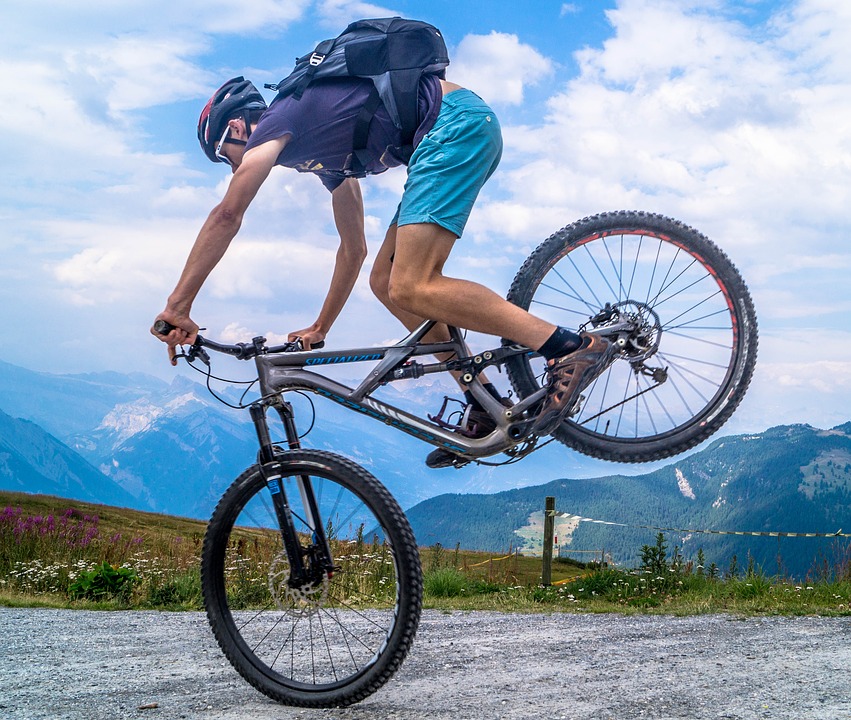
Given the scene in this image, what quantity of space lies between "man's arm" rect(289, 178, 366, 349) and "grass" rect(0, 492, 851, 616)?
3.23 metres

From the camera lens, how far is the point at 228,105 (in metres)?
4.11

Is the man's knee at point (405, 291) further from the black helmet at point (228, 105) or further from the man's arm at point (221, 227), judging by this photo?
the black helmet at point (228, 105)

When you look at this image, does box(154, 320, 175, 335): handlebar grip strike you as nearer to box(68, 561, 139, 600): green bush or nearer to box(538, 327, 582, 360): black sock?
box(538, 327, 582, 360): black sock

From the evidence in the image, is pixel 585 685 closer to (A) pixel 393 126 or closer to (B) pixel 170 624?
(A) pixel 393 126

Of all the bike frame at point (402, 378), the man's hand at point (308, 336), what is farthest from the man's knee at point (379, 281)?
the bike frame at point (402, 378)

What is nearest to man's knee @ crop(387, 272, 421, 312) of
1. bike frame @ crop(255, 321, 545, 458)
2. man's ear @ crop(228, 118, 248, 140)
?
bike frame @ crop(255, 321, 545, 458)

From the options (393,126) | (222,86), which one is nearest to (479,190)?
(393,126)

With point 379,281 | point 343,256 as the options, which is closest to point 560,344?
point 379,281

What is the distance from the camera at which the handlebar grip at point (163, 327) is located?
3885 millimetres

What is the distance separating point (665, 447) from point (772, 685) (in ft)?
4.54

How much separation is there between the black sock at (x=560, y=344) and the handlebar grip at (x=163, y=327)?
5.76 feet

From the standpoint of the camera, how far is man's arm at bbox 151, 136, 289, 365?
12.3ft

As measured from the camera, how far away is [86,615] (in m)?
7.82

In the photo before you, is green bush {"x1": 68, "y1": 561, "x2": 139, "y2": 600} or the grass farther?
green bush {"x1": 68, "y1": 561, "x2": 139, "y2": 600}
